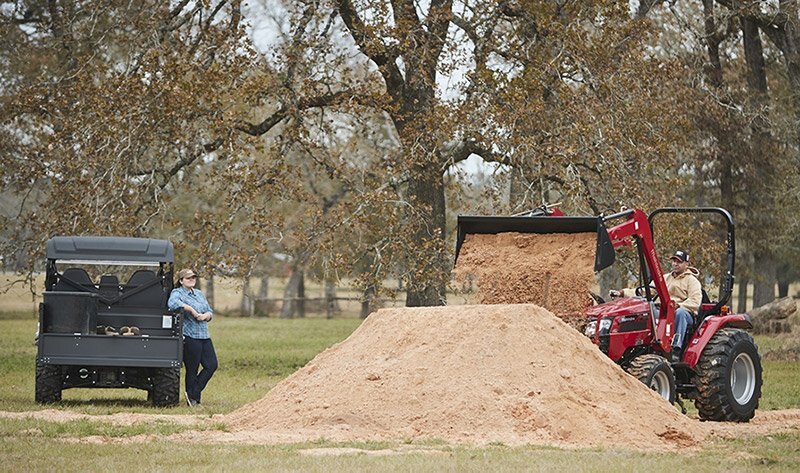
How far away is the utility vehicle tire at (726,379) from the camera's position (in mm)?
15492

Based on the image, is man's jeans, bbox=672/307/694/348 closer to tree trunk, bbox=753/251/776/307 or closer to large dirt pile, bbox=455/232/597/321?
large dirt pile, bbox=455/232/597/321

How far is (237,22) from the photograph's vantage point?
81.3ft

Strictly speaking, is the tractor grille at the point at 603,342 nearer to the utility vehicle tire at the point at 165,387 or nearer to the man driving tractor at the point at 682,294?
the man driving tractor at the point at 682,294

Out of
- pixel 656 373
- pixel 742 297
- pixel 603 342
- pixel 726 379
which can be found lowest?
pixel 726 379

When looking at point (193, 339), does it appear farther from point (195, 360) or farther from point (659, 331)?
point (659, 331)

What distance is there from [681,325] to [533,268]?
6.21ft

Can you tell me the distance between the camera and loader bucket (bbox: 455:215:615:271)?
1452 cm

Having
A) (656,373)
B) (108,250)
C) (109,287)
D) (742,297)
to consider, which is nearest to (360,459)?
(656,373)

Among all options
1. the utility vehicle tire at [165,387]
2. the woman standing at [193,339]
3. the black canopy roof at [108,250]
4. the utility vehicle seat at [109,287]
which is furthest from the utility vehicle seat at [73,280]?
the utility vehicle tire at [165,387]

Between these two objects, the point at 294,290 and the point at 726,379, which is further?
the point at 294,290

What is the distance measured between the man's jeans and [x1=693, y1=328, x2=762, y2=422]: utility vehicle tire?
31 cm

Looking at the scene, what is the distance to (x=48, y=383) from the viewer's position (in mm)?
16500

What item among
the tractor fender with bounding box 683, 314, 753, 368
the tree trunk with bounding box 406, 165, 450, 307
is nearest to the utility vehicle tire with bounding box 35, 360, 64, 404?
the tractor fender with bounding box 683, 314, 753, 368

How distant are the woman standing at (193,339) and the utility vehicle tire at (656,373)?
5511 millimetres
